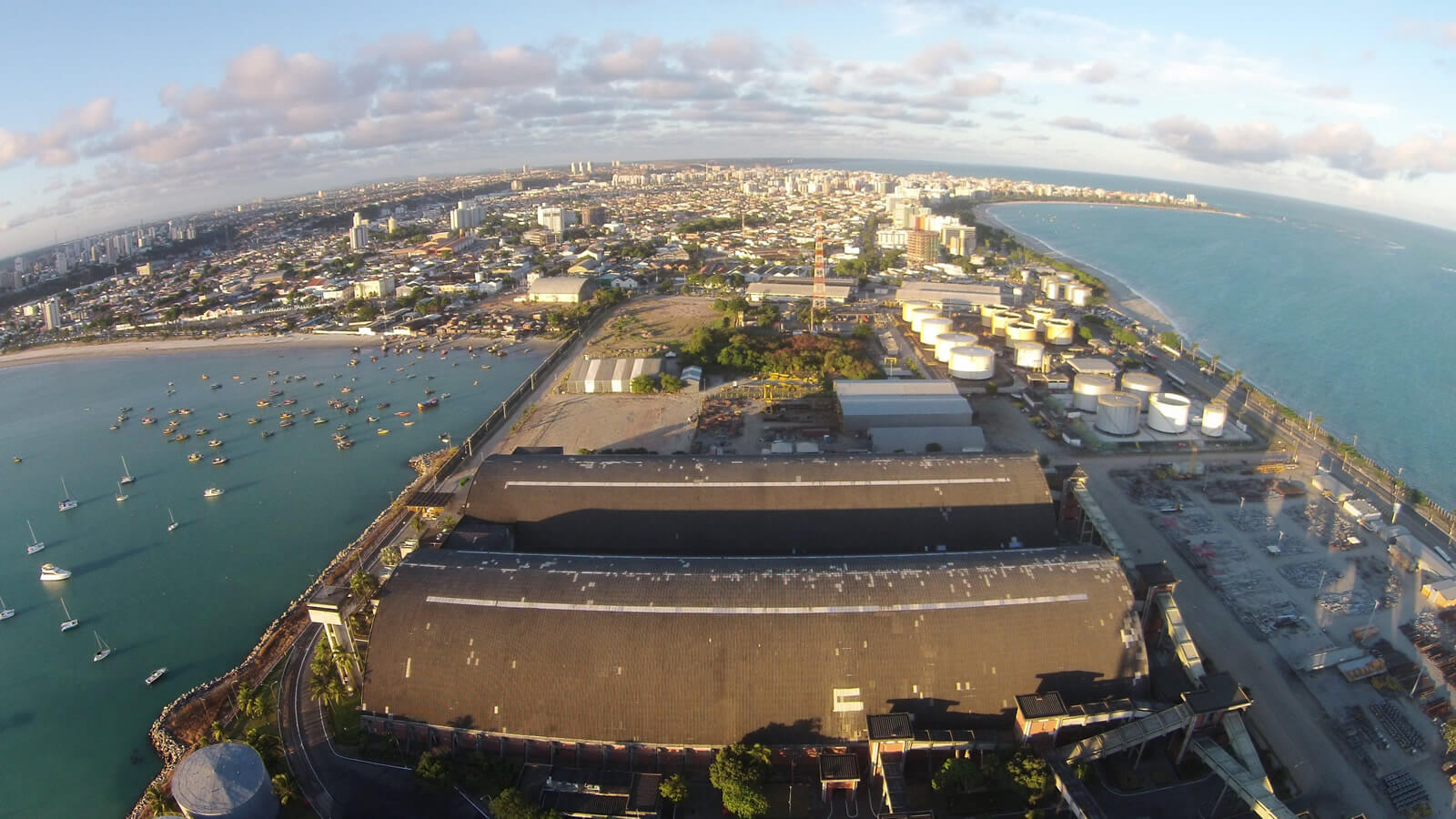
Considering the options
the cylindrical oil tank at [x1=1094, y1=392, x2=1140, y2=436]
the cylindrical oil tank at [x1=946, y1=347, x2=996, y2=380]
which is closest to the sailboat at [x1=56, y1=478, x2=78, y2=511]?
the cylindrical oil tank at [x1=946, y1=347, x2=996, y2=380]

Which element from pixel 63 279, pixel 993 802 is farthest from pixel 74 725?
pixel 63 279

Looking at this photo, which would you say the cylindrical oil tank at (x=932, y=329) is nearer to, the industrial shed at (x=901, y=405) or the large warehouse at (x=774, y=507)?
the industrial shed at (x=901, y=405)

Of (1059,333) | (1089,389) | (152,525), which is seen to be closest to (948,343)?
(1059,333)

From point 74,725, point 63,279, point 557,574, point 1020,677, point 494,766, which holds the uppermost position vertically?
point 63,279

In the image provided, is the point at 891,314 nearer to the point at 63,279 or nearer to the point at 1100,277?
the point at 1100,277

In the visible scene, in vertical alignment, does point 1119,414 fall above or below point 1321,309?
below

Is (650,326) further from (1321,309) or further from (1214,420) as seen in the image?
(1321,309)
